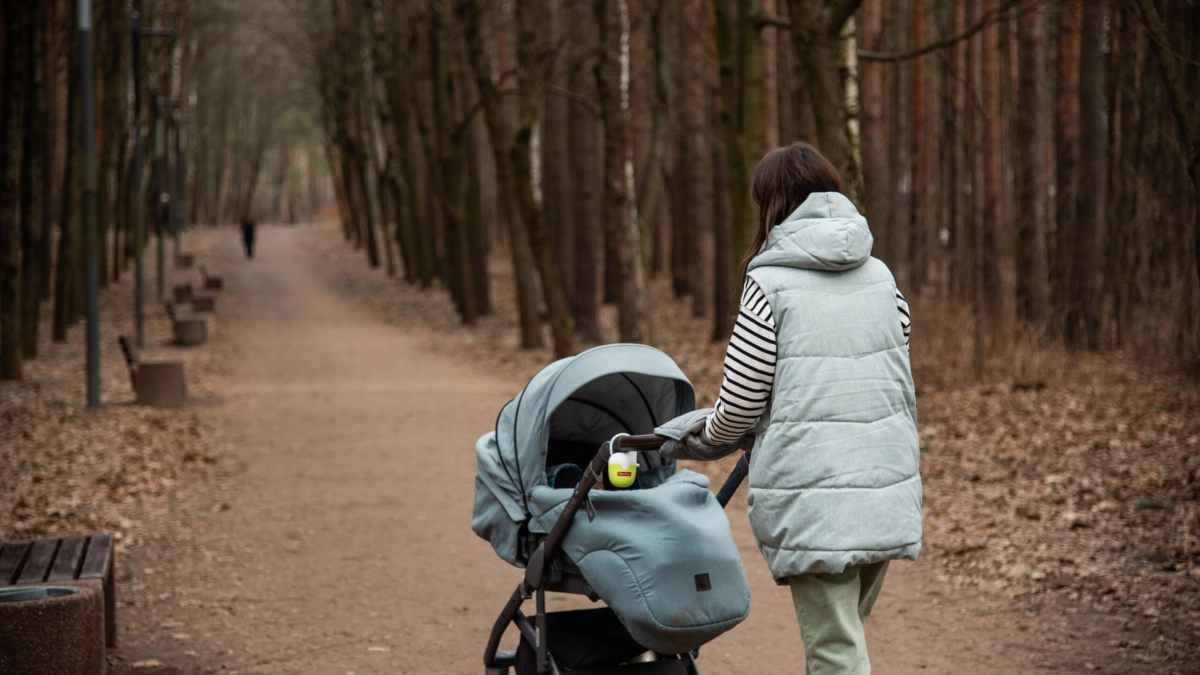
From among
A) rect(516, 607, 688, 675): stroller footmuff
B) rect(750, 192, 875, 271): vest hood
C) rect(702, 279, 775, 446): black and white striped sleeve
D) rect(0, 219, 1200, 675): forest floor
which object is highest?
rect(750, 192, 875, 271): vest hood

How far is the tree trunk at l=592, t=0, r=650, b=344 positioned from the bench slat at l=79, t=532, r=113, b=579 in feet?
34.9

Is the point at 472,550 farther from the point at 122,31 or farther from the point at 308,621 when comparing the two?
the point at 122,31

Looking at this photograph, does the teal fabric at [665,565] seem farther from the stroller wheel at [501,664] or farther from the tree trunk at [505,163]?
the tree trunk at [505,163]

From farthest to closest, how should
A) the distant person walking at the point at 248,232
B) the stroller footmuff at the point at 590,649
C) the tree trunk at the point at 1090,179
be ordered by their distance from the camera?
the distant person walking at the point at 248,232 → the tree trunk at the point at 1090,179 → the stroller footmuff at the point at 590,649

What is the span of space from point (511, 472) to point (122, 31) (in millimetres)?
21566

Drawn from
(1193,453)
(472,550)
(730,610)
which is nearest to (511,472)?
(730,610)

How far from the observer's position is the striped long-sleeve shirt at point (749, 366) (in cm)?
325

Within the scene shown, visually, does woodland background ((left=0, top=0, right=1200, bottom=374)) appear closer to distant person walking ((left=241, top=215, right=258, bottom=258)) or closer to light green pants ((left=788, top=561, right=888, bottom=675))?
light green pants ((left=788, top=561, right=888, bottom=675))

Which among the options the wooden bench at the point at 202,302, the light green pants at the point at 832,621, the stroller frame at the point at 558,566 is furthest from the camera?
the wooden bench at the point at 202,302

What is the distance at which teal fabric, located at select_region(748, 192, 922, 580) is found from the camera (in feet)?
10.5

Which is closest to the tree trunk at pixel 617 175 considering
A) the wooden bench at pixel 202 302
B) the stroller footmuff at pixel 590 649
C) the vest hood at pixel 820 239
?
the stroller footmuff at pixel 590 649

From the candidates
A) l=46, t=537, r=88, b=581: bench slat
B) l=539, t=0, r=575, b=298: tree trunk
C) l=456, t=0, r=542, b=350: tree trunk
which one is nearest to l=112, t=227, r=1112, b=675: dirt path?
l=46, t=537, r=88, b=581: bench slat

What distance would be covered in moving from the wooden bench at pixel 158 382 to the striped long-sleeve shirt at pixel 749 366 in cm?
1161

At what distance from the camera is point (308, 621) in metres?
5.95
